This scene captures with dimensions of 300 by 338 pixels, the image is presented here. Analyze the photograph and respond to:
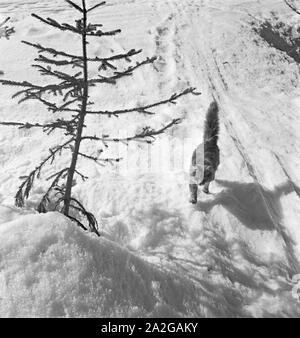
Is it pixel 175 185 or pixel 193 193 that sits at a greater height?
pixel 193 193

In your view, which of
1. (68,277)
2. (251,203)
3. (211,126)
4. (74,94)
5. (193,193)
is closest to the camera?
(68,277)

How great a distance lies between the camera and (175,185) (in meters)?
9.89

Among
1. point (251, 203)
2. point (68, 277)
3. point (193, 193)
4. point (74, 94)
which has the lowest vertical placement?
point (251, 203)

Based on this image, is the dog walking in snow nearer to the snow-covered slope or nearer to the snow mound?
the snow-covered slope

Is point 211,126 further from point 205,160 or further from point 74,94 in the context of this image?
point 74,94

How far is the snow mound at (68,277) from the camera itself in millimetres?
4160

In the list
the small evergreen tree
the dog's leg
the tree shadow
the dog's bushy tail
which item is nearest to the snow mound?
the small evergreen tree

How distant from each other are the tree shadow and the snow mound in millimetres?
4223

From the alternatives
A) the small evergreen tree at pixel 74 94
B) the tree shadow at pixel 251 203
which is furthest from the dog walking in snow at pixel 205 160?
the small evergreen tree at pixel 74 94

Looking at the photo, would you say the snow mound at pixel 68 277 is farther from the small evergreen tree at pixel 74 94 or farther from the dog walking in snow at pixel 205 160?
the dog walking in snow at pixel 205 160

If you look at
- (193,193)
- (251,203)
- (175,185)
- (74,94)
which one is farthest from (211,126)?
(74,94)

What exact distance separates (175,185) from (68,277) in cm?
571

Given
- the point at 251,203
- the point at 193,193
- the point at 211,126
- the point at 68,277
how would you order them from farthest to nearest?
the point at 251,203, the point at 193,193, the point at 211,126, the point at 68,277
